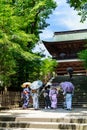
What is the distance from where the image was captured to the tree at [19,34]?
1972 centimetres

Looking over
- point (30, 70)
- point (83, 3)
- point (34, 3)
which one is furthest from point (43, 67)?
point (83, 3)

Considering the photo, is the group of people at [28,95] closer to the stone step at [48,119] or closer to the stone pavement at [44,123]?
the stone step at [48,119]

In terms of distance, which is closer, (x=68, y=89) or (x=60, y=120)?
(x=60, y=120)

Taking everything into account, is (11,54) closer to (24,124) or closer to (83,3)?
(83,3)

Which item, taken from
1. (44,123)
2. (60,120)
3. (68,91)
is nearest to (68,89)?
(68,91)

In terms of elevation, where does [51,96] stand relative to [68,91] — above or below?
below

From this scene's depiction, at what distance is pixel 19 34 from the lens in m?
21.6

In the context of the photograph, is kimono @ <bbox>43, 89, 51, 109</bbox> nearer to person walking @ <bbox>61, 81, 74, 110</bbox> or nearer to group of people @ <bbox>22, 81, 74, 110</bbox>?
group of people @ <bbox>22, 81, 74, 110</bbox>

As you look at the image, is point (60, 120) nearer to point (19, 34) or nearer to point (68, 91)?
point (68, 91)

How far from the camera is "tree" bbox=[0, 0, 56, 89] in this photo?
64.7 ft

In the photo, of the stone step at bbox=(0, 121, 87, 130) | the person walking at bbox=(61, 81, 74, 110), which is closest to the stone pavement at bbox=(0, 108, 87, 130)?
the stone step at bbox=(0, 121, 87, 130)

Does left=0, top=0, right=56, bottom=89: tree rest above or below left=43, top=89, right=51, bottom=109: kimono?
above

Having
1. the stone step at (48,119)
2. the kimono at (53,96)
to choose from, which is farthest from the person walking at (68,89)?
the stone step at (48,119)

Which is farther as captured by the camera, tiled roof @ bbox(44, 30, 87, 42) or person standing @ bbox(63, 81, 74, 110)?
tiled roof @ bbox(44, 30, 87, 42)
